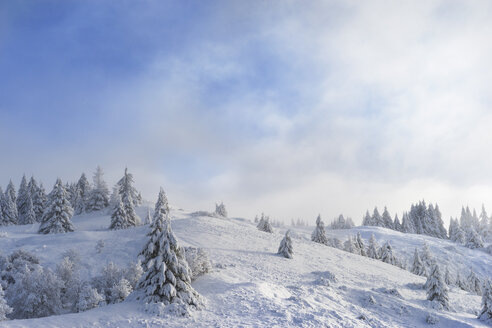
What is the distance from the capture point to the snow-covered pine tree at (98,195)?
7219 cm

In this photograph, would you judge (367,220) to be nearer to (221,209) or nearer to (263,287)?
(221,209)

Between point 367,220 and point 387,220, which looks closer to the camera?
point 367,220

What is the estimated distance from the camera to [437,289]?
29500 mm

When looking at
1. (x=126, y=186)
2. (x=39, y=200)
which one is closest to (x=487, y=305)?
(x=126, y=186)

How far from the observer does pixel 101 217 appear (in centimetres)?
6569

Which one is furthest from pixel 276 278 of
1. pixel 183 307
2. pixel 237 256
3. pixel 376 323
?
pixel 183 307

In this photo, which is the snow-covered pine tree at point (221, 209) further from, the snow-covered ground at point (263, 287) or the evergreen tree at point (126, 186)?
the snow-covered ground at point (263, 287)

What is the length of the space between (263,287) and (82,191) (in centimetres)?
7375

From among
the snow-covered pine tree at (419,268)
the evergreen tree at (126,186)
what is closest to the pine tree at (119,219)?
the evergreen tree at (126,186)

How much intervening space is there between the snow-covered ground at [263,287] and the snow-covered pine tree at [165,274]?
0.93 meters

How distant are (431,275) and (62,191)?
166ft

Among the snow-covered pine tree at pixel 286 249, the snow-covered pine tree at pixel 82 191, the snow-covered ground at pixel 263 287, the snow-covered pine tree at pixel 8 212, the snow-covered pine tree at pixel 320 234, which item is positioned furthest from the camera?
the snow-covered pine tree at pixel 82 191

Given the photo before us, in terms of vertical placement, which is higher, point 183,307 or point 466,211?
point 466,211

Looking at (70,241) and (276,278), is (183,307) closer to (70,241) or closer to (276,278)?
(276,278)
